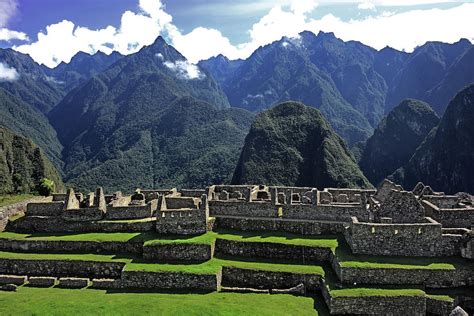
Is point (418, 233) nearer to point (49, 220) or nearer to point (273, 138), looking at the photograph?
point (49, 220)

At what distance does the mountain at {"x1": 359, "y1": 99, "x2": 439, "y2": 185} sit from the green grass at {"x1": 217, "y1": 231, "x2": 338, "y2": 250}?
147046 millimetres

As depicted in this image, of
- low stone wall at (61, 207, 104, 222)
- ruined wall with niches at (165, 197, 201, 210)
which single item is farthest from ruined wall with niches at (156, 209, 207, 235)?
low stone wall at (61, 207, 104, 222)

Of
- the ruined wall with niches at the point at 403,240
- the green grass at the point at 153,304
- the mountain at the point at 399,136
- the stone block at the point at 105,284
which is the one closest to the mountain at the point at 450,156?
the mountain at the point at 399,136

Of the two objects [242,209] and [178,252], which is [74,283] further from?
[242,209]

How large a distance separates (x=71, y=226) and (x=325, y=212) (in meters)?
17.0

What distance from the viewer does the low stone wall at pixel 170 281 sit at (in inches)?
898

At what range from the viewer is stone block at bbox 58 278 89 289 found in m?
24.5

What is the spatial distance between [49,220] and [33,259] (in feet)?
15.8

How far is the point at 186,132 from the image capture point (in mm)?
182500

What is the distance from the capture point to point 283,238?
25766 millimetres

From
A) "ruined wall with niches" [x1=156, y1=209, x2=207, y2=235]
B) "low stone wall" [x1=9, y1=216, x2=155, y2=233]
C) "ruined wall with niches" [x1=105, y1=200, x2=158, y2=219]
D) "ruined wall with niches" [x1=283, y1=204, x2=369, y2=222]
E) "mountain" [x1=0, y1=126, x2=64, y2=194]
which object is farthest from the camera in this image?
"mountain" [x1=0, y1=126, x2=64, y2=194]

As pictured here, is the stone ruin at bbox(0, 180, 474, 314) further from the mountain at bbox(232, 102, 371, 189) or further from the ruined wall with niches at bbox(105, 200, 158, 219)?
the mountain at bbox(232, 102, 371, 189)

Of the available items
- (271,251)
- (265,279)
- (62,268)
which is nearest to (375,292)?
(265,279)

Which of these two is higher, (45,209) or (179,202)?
(179,202)
